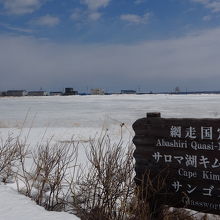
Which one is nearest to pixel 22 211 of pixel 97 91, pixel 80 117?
pixel 80 117

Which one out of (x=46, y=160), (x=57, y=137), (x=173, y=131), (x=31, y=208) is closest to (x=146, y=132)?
(x=173, y=131)

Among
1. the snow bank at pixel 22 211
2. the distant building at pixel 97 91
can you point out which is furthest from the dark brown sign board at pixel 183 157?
the distant building at pixel 97 91

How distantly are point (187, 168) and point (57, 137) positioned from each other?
10.6m

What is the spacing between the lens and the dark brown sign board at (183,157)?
4.38 metres

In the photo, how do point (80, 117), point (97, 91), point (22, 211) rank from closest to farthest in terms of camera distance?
point (22, 211) → point (80, 117) → point (97, 91)

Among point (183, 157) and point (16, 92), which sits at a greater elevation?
point (16, 92)

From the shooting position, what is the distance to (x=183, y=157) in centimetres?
458

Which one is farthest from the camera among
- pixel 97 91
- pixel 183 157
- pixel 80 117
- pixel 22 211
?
pixel 97 91

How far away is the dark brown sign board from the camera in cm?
438

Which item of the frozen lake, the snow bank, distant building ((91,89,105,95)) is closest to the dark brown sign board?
the frozen lake

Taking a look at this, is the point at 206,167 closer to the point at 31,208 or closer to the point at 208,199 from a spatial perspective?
the point at 208,199

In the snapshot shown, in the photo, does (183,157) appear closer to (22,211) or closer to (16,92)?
(22,211)

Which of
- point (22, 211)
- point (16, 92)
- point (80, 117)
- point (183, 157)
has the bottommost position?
point (80, 117)

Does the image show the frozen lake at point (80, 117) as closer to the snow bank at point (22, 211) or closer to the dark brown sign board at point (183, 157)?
the dark brown sign board at point (183, 157)
